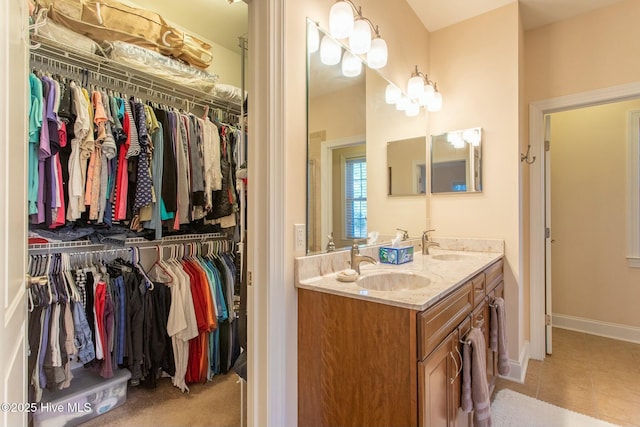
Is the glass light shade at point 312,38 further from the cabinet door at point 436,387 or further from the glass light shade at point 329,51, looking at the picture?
the cabinet door at point 436,387

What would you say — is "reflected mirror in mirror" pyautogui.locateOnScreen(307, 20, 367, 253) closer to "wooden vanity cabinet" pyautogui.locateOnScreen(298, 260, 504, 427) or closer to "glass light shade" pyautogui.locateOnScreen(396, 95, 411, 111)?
"wooden vanity cabinet" pyautogui.locateOnScreen(298, 260, 504, 427)

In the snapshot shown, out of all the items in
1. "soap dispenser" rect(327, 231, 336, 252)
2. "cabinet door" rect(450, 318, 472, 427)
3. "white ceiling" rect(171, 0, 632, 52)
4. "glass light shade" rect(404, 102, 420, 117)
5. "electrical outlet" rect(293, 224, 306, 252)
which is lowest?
"cabinet door" rect(450, 318, 472, 427)

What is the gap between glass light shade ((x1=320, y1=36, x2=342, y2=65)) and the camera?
5.00 feet

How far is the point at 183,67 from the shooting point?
2.25m

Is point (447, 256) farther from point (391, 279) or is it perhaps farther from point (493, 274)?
point (391, 279)

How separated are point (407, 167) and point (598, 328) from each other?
259 cm

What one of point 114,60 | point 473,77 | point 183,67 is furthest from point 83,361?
point 473,77

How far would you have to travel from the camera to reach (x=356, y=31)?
1.64 m

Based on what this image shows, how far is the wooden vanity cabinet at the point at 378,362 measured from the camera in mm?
1020

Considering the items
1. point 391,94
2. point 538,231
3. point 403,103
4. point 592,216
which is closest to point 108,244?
point 391,94

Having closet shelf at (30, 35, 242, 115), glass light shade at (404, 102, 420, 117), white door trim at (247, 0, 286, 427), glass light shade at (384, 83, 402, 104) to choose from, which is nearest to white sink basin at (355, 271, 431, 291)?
white door trim at (247, 0, 286, 427)

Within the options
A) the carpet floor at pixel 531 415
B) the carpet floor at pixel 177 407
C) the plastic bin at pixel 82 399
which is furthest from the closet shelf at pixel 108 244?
the carpet floor at pixel 531 415

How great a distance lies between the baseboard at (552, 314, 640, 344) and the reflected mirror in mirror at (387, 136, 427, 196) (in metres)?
2.20

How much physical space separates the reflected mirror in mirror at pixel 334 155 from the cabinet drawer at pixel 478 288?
2.11 feet
